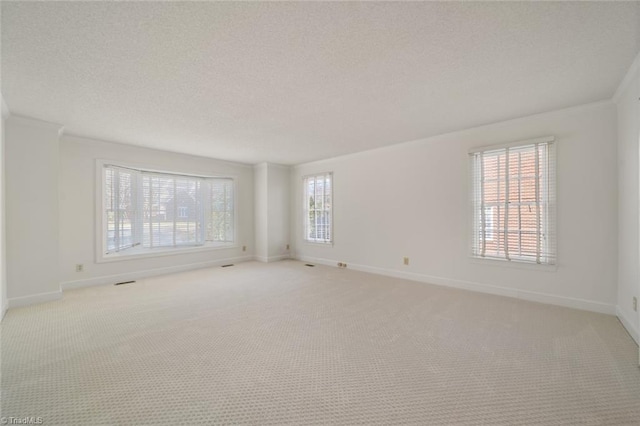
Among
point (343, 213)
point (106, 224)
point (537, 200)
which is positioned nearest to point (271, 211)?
point (343, 213)

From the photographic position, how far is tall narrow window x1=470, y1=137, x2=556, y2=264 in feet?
11.1

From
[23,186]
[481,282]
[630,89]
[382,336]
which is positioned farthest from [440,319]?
[23,186]

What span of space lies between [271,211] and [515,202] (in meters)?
4.80

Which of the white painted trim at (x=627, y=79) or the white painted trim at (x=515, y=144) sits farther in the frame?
the white painted trim at (x=515, y=144)

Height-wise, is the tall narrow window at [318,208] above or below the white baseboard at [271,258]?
above

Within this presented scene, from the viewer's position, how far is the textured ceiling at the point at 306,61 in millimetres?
1642

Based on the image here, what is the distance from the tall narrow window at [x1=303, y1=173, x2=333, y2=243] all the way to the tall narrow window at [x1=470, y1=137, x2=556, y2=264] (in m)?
2.95

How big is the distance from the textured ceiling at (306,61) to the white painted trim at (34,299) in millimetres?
2317

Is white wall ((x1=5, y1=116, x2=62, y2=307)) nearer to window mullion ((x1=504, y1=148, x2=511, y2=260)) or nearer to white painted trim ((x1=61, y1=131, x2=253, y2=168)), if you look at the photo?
white painted trim ((x1=61, y1=131, x2=253, y2=168))

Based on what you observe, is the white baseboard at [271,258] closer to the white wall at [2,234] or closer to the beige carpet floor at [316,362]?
the beige carpet floor at [316,362]

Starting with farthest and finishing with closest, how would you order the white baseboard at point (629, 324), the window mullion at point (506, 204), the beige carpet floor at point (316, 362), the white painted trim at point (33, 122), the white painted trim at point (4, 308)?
the window mullion at point (506, 204) < the white painted trim at point (33, 122) < the white painted trim at point (4, 308) < the white baseboard at point (629, 324) < the beige carpet floor at point (316, 362)

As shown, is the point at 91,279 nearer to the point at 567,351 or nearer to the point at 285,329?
the point at 285,329

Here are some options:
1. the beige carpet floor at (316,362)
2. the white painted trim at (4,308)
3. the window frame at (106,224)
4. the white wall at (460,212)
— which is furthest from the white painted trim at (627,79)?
the white painted trim at (4,308)

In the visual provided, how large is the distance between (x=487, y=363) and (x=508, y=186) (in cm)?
257
